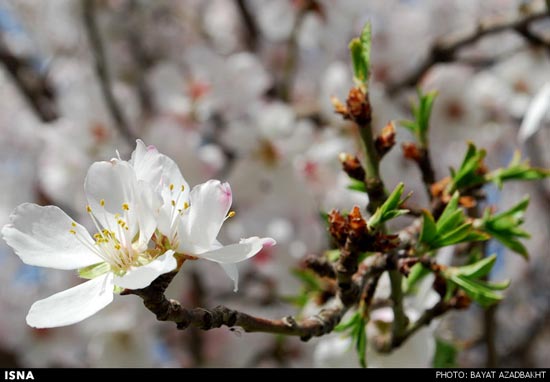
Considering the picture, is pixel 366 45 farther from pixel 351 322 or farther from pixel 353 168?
pixel 351 322

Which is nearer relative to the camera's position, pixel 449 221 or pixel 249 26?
pixel 449 221

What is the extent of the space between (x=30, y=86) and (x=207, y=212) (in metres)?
2.37

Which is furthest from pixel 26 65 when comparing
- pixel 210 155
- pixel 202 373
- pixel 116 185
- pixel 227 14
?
pixel 116 185

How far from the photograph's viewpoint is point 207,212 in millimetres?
699

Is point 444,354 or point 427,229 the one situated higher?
point 427,229

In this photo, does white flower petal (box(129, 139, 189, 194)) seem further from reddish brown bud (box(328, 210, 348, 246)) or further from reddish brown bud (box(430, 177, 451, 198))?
reddish brown bud (box(430, 177, 451, 198))

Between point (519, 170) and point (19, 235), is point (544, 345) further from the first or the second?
point (19, 235)

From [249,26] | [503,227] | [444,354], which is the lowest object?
[444,354]

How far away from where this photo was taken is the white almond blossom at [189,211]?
68 centimetres

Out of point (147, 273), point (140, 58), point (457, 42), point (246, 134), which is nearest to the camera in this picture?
point (147, 273)

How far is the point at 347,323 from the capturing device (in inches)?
34.4

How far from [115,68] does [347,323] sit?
2757 mm

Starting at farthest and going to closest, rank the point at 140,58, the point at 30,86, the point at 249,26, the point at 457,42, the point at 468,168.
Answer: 1. the point at 140,58
2. the point at 249,26
3. the point at 30,86
4. the point at 457,42
5. the point at 468,168

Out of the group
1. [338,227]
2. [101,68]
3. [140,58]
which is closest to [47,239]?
[338,227]
